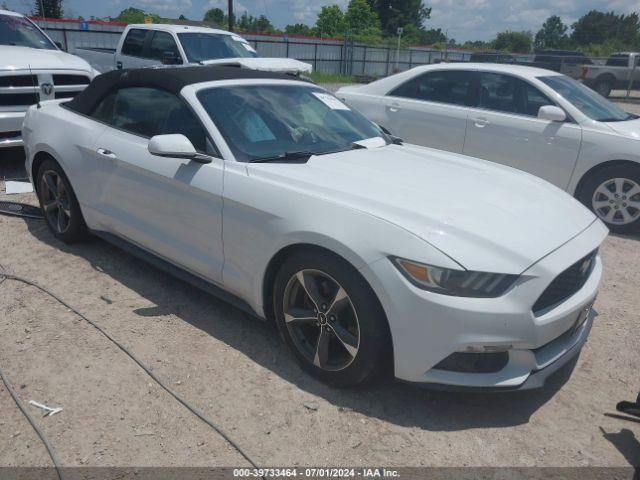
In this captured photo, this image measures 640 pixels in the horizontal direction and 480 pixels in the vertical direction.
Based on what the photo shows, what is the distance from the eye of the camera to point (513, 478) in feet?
8.07

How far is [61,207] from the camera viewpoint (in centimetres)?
473

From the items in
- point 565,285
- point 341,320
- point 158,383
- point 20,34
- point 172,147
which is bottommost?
point 158,383

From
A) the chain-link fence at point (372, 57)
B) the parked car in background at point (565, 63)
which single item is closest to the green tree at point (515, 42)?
the chain-link fence at point (372, 57)

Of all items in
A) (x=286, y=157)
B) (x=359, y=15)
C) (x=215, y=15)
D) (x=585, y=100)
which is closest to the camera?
(x=286, y=157)

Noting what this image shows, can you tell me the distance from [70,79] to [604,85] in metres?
22.8

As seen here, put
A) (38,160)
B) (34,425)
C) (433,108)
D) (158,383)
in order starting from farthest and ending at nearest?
(433,108), (38,160), (158,383), (34,425)

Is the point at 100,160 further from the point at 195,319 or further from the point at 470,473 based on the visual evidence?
the point at 470,473

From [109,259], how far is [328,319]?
256 centimetres

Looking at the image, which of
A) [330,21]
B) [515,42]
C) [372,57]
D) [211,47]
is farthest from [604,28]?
[211,47]

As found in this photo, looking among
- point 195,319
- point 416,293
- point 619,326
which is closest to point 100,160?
point 195,319

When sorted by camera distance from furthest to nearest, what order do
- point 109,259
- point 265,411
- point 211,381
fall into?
point 109,259 < point 211,381 < point 265,411

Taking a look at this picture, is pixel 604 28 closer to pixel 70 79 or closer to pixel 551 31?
pixel 551 31

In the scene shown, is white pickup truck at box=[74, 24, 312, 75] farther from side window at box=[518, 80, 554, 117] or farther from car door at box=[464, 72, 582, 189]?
side window at box=[518, 80, 554, 117]

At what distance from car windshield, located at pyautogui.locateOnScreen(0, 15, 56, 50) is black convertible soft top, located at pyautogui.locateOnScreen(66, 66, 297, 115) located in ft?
13.9
